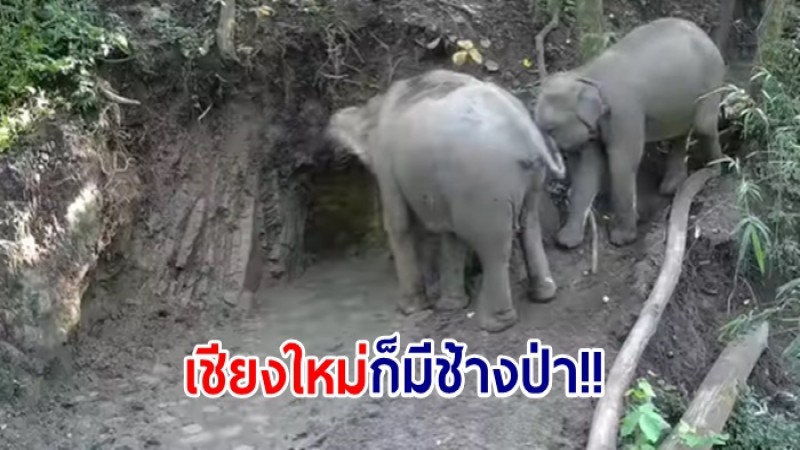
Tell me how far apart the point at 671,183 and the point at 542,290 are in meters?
1.31

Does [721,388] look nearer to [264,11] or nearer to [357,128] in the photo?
[357,128]

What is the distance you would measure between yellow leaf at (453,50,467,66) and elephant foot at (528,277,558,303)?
1.62 m

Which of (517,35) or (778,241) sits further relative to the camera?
(517,35)

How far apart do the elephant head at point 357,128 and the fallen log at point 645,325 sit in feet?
4.98

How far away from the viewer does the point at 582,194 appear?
5551mm

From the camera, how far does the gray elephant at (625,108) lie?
5.42 meters

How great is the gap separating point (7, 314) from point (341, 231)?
214 centimetres

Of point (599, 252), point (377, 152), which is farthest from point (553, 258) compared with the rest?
point (377, 152)

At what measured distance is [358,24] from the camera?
21.2 feet

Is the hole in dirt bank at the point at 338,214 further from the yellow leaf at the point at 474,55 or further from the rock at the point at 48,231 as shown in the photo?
the rock at the point at 48,231

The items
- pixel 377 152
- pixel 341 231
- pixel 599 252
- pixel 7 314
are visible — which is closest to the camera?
pixel 7 314

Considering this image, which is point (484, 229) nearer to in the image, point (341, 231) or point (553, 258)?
point (553, 258)

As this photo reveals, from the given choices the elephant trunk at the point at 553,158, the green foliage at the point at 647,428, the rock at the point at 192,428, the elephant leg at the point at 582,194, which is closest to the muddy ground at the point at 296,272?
the rock at the point at 192,428

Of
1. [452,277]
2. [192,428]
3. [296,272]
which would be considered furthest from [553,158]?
[192,428]
